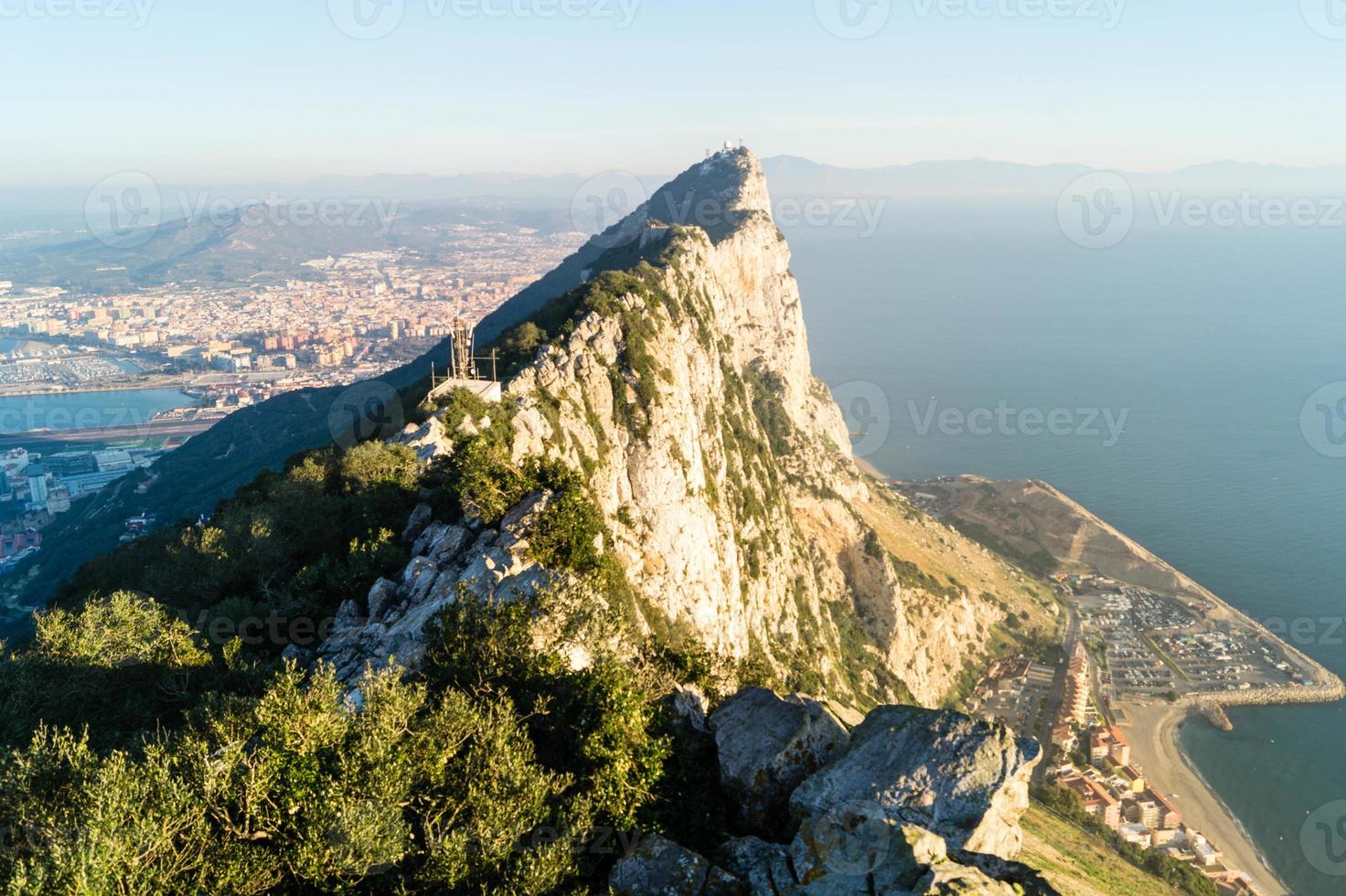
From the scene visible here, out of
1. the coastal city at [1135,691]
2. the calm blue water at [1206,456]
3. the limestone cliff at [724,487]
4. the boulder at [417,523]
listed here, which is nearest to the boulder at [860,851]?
the limestone cliff at [724,487]

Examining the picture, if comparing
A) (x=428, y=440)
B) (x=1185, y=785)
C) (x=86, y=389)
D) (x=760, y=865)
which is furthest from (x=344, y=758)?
(x=86, y=389)

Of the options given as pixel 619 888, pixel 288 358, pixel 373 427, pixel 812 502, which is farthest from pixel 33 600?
pixel 288 358

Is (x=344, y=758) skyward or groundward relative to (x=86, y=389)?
skyward

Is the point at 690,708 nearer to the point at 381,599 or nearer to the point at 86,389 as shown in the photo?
the point at 381,599

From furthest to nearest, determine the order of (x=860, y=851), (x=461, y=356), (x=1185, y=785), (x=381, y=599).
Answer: (x=1185, y=785) < (x=461, y=356) < (x=381, y=599) < (x=860, y=851)

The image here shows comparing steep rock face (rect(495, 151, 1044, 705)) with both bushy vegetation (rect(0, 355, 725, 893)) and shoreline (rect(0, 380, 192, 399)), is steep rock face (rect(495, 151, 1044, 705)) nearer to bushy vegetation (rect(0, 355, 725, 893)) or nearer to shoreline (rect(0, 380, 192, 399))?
bushy vegetation (rect(0, 355, 725, 893))

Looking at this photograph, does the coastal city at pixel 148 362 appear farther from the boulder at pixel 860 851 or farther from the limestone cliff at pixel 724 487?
the boulder at pixel 860 851
